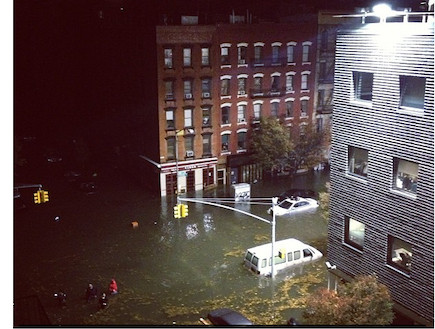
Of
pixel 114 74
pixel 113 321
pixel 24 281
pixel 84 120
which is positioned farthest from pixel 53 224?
pixel 84 120

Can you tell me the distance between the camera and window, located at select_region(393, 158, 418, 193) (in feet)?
60.3

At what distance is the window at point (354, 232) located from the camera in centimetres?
2125

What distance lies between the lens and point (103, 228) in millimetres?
37125

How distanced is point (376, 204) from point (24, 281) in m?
21.2

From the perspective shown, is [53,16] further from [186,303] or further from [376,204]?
[376,204]

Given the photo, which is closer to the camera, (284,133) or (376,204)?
(376,204)

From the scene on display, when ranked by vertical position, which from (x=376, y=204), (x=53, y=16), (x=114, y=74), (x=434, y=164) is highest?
(x=53, y=16)

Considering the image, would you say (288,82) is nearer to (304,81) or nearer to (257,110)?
(304,81)

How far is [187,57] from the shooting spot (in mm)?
44188

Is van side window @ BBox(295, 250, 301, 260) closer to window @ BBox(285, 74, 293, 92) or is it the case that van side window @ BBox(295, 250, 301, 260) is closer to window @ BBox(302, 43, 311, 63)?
window @ BBox(285, 74, 293, 92)

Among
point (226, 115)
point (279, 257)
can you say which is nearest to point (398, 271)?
point (279, 257)

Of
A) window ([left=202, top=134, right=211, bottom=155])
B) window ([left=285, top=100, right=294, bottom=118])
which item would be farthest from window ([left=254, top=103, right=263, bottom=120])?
window ([left=202, top=134, right=211, bottom=155])

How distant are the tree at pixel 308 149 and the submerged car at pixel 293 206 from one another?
7737mm

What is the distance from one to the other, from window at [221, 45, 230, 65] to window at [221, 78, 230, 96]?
1.60 m
